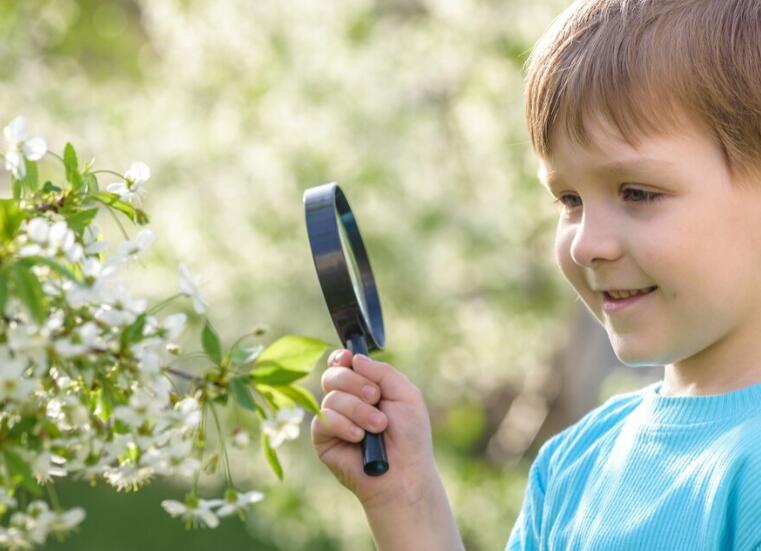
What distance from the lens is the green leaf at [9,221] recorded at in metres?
1.12

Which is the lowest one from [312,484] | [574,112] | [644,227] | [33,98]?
[312,484]

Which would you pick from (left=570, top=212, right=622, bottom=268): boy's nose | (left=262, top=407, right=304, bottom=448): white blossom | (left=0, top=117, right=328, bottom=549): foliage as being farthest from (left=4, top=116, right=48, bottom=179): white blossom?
(left=570, top=212, right=622, bottom=268): boy's nose

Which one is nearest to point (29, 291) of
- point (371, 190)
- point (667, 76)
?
point (667, 76)

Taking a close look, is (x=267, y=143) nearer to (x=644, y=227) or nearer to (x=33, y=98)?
(x=33, y=98)

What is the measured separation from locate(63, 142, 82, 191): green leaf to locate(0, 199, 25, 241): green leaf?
0.15 meters

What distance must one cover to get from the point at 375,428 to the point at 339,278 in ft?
0.70

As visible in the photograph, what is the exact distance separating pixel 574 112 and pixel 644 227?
182 millimetres

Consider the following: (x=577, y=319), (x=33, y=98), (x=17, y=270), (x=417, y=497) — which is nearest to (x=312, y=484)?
(x=577, y=319)

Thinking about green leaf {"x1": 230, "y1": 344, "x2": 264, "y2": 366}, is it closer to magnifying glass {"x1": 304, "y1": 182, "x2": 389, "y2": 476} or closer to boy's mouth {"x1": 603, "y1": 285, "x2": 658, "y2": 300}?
magnifying glass {"x1": 304, "y1": 182, "x2": 389, "y2": 476}

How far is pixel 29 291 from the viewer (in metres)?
1.06

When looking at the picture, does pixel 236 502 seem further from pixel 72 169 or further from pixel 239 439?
pixel 72 169

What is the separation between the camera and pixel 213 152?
17.3 ft

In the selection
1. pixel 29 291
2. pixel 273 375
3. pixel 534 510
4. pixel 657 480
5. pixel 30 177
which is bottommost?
pixel 534 510

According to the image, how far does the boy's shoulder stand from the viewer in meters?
1.85
